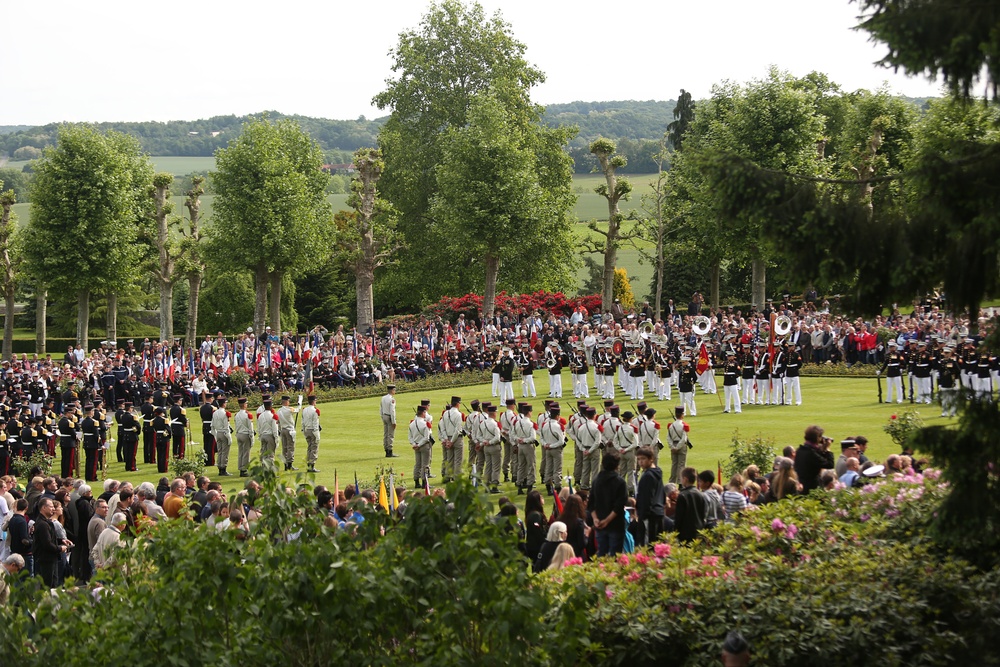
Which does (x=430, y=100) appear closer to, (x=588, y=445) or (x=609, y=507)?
(x=588, y=445)

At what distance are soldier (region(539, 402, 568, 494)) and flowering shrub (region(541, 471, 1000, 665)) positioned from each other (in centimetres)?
965

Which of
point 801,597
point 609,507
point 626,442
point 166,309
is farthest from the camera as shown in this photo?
point 166,309

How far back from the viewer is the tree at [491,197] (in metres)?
48.9

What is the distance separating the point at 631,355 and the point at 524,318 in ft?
50.9

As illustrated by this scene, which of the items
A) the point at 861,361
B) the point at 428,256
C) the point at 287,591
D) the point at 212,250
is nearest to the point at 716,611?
the point at 287,591

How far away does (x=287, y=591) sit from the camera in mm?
7715

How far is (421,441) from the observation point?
21359 millimetres

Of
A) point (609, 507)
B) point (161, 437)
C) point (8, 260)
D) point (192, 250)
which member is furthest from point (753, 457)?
point (8, 260)

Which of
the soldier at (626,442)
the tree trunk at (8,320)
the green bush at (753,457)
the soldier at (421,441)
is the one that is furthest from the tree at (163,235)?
the green bush at (753,457)

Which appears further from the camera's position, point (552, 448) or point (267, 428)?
point (267, 428)

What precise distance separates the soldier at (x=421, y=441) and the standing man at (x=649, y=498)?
26.1 feet

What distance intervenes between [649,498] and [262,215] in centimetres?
3758

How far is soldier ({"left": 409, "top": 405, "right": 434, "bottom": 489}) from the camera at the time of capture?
21281 mm

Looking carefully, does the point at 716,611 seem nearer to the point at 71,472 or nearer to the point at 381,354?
the point at 71,472
